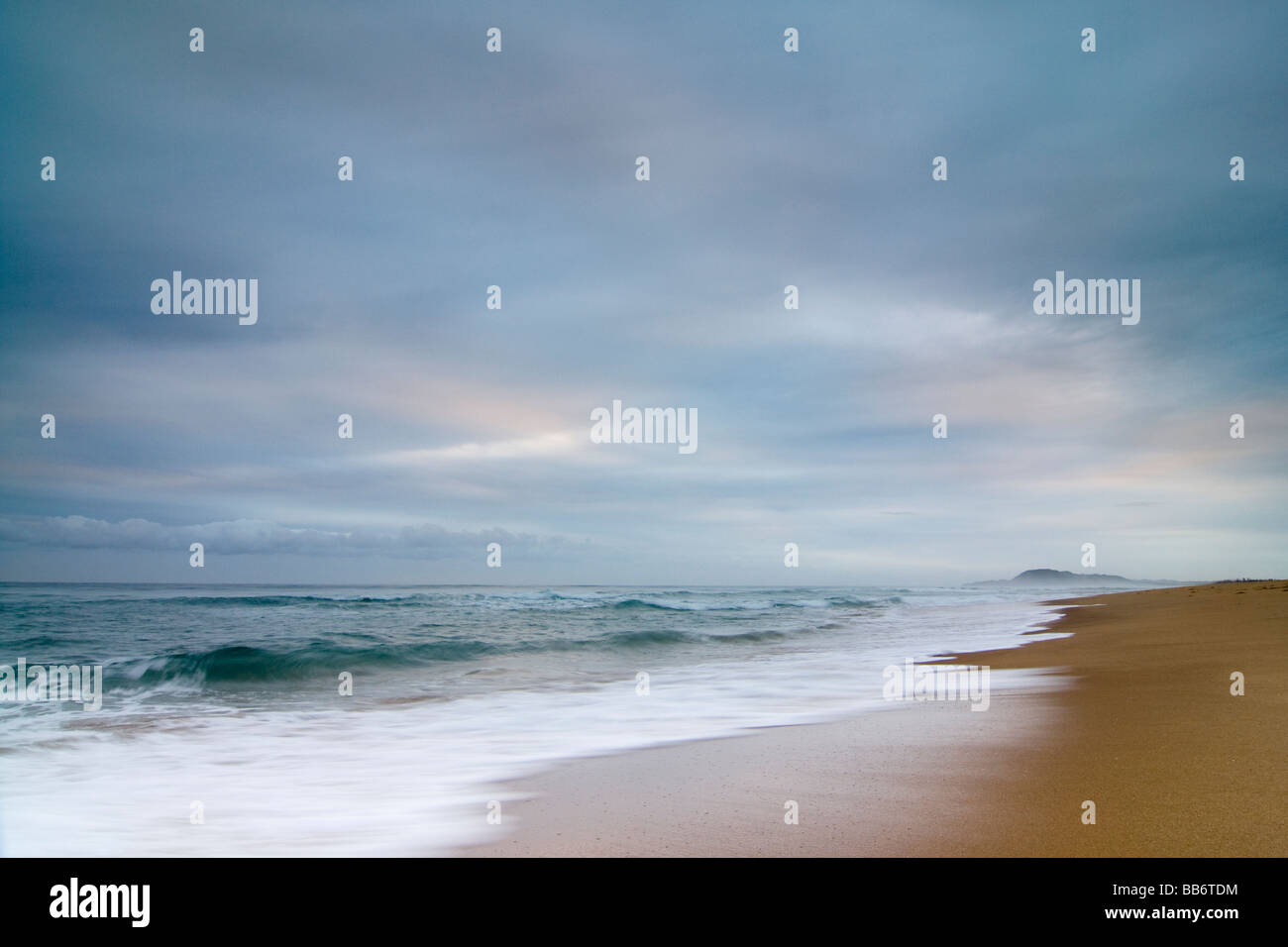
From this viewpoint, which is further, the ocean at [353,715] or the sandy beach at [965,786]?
the ocean at [353,715]

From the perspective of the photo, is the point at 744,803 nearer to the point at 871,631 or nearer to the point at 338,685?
the point at 338,685

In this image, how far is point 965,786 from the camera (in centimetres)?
482

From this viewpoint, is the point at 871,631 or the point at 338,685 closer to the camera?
the point at 338,685

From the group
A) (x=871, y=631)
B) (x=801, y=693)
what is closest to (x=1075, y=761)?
(x=801, y=693)

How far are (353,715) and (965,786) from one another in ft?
26.5

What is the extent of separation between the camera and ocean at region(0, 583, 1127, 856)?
5.11m

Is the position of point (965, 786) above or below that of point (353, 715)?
above

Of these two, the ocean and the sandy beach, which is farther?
the ocean

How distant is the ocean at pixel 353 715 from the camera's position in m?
5.11

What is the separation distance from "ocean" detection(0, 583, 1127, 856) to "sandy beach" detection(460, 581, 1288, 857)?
73 centimetres

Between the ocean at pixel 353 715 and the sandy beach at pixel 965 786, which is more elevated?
the sandy beach at pixel 965 786

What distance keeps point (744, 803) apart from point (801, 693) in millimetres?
5689

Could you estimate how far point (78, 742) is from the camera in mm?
7988

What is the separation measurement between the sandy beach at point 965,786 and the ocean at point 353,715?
727mm
